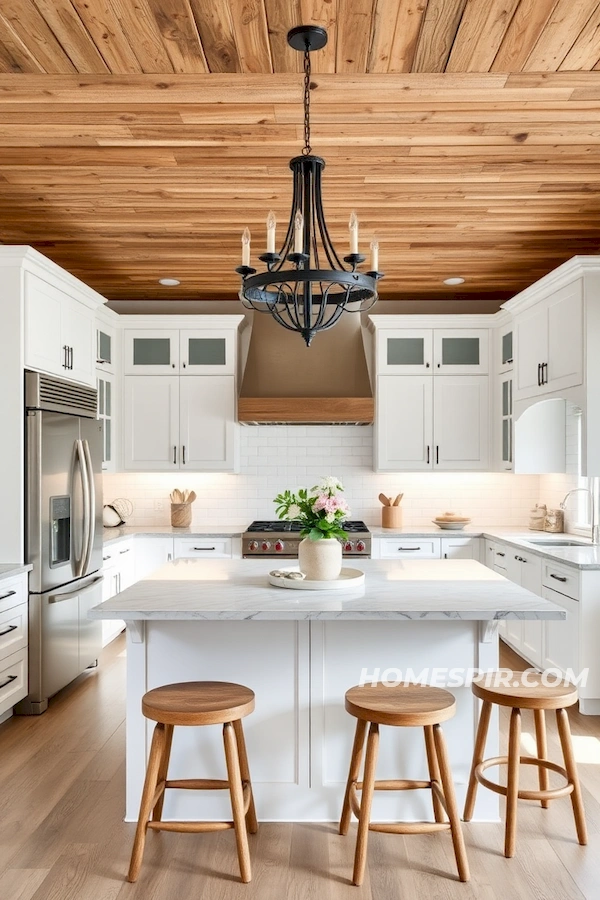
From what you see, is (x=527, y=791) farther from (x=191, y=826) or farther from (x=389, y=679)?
(x=191, y=826)

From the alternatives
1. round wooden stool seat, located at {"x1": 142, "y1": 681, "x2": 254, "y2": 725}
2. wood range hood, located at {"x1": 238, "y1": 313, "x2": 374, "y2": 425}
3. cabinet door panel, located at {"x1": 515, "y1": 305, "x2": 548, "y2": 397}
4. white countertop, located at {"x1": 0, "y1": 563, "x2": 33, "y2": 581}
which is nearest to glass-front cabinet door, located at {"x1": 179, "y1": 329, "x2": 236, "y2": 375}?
wood range hood, located at {"x1": 238, "y1": 313, "x2": 374, "y2": 425}

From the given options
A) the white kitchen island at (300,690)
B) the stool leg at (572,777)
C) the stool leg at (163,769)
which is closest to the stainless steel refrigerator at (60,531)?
the white kitchen island at (300,690)

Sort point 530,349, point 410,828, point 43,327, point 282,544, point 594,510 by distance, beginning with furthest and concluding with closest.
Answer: point 282,544
point 530,349
point 594,510
point 43,327
point 410,828

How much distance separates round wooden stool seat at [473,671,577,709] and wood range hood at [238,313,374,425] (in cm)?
324

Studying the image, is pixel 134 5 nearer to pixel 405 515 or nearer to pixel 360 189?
pixel 360 189

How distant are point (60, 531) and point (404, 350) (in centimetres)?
312

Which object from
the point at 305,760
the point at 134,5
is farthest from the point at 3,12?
the point at 305,760

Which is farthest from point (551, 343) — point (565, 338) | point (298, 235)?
point (298, 235)

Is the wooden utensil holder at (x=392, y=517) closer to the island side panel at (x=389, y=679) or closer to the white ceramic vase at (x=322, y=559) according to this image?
the white ceramic vase at (x=322, y=559)

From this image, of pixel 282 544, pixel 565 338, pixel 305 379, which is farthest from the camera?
pixel 305 379

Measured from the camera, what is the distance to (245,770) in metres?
2.73

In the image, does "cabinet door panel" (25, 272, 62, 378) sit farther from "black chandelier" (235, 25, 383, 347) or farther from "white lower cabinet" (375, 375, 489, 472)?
"white lower cabinet" (375, 375, 489, 472)

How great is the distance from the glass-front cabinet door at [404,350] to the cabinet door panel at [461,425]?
0.83 ft

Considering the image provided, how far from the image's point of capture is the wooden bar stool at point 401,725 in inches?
95.0
